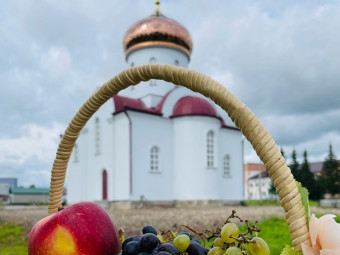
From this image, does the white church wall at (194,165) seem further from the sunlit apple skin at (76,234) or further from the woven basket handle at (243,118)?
the sunlit apple skin at (76,234)

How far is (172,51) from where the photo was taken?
49.5 feet

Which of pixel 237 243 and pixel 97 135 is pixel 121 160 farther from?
pixel 237 243

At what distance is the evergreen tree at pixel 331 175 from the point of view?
87.4 feet

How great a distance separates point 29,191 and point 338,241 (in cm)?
3684

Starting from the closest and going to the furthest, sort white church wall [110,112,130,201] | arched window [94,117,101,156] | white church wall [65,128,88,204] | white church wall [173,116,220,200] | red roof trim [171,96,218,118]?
white church wall [110,112,130,201] → white church wall [173,116,220,200] → red roof trim [171,96,218,118] → arched window [94,117,101,156] → white church wall [65,128,88,204]

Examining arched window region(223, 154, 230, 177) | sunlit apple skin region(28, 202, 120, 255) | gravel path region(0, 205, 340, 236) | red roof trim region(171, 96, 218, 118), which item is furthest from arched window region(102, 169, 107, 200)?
sunlit apple skin region(28, 202, 120, 255)

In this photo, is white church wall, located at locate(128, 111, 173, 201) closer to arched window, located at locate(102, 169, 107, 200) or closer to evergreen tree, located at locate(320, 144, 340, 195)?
arched window, located at locate(102, 169, 107, 200)

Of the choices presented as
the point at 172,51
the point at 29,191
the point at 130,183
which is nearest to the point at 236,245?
the point at 130,183

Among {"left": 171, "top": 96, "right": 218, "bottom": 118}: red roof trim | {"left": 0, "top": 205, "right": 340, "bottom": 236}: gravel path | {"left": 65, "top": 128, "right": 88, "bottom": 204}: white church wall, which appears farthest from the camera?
{"left": 65, "top": 128, "right": 88, "bottom": 204}: white church wall

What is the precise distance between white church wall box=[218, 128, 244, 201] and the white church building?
4 centimetres

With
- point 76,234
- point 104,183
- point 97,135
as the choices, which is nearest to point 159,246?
point 76,234

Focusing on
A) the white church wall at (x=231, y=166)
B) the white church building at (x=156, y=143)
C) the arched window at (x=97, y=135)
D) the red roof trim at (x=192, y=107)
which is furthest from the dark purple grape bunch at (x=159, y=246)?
the white church wall at (x=231, y=166)

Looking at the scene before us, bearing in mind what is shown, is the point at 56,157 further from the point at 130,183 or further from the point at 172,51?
the point at 172,51

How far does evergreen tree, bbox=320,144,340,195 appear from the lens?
26.6m
